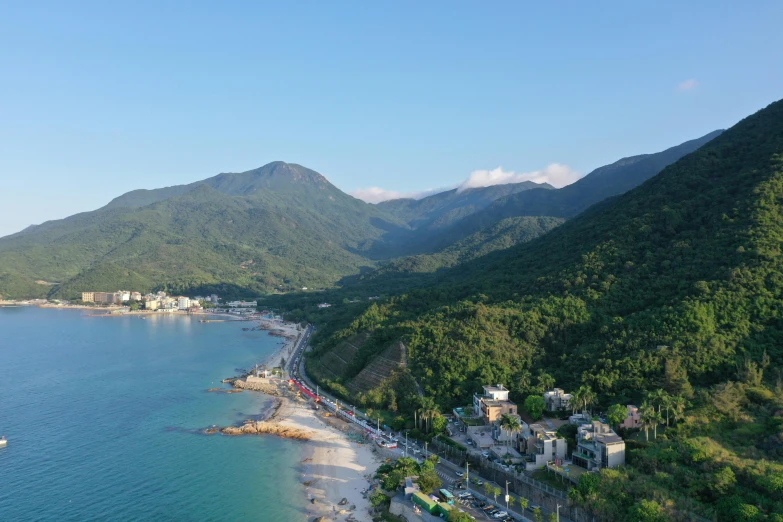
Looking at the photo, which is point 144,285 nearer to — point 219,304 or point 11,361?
point 219,304

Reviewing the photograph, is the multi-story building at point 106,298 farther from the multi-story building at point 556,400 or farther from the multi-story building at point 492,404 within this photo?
the multi-story building at point 556,400

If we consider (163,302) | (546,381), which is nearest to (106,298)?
(163,302)

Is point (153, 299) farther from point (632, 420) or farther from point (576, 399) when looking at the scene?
point (632, 420)

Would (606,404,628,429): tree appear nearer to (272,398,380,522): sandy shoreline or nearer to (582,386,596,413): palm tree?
(582,386,596,413): palm tree

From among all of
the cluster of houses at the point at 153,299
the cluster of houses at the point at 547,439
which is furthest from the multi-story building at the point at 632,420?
the cluster of houses at the point at 153,299

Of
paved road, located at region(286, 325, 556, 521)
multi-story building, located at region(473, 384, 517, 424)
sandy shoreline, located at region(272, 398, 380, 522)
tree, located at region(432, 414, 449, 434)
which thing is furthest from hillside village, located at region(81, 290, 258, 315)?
tree, located at region(432, 414, 449, 434)

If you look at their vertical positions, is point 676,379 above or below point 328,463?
above
